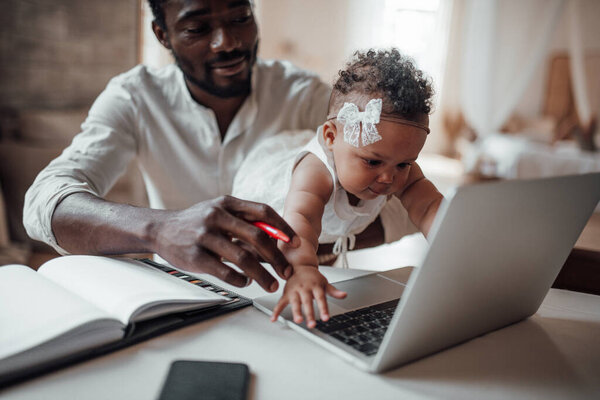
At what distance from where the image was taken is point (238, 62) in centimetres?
150

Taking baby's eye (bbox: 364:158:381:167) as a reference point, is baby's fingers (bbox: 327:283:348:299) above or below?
below

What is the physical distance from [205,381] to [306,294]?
20 cm

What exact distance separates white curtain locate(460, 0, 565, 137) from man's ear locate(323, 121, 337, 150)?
5111 mm

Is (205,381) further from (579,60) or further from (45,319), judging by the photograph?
(579,60)

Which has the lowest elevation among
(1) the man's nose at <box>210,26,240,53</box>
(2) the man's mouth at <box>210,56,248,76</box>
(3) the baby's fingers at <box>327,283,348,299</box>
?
(3) the baby's fingers at <box>327,283,348,299</box>

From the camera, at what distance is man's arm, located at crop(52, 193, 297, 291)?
75 centimetres

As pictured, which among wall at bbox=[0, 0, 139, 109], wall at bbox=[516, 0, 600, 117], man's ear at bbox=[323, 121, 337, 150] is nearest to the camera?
man's ear at bbox=[323, 121, 337, 150]

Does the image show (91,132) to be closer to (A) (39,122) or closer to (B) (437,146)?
(A) (39,122)

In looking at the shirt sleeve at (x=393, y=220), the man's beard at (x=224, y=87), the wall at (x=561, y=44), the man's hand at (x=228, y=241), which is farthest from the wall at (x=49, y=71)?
the wall at (x=561, y=44)

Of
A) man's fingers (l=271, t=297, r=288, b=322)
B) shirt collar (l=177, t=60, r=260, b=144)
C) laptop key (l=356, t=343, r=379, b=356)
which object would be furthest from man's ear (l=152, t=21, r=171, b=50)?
laptop key (l=356, t=343, r=379, b=356)

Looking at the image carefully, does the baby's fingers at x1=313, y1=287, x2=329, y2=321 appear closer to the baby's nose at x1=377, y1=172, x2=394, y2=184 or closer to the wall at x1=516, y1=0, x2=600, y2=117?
the baby's nose at x1=377, y1=172, x2=394, y2=184

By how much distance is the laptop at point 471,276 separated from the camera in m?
0.54

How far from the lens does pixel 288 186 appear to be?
1.24m

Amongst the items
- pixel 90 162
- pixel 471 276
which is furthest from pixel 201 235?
pixel 90 162
